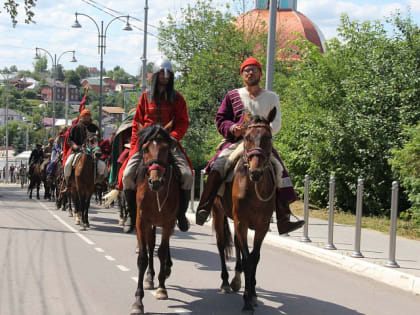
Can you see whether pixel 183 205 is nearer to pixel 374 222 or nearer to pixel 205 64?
pixel 374 222

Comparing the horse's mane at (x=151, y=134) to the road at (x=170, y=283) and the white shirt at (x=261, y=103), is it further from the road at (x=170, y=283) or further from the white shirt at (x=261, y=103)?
the road at (x=170, y=283)

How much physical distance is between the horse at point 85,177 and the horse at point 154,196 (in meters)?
7.41

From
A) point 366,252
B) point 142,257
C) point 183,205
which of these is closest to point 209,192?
point 183,205

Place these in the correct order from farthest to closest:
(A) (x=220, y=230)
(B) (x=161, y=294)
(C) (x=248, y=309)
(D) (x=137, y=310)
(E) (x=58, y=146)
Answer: (E) (x=58, y=146) → (A) (x=220, y=230) → (B) (x=161, y=294) → (C) (x=248, y=309) → (D) (x=137, y=310)

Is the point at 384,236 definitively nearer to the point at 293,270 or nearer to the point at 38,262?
the point at 293,270

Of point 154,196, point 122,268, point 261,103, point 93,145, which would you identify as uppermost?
point 261,103

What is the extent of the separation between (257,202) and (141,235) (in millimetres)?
1432

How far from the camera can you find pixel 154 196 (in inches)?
294

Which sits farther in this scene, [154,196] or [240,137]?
[240,137]

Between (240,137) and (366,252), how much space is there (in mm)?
4546

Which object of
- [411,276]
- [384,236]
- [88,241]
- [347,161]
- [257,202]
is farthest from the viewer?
[347,161]

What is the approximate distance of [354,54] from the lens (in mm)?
18828

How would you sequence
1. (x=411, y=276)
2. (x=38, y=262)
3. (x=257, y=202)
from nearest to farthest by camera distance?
(x=257, y=202)
(x=411, y=276)
(x=38, y=262)

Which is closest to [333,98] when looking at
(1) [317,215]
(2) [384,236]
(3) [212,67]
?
(1) [317,215]
